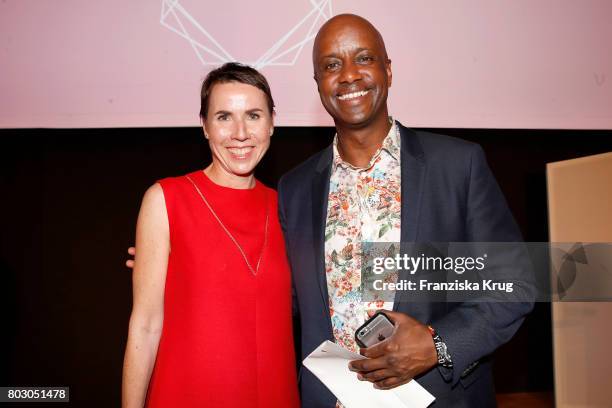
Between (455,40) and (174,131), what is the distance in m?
1.67

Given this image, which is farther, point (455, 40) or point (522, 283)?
point (455, 40)

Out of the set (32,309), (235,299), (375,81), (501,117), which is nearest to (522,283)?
(375,81)

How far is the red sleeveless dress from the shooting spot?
149 cm

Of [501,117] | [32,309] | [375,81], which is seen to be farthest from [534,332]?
[32,309]

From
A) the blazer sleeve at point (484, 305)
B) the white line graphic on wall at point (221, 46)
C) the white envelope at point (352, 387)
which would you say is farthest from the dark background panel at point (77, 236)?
the white envelope at point (352, 387)

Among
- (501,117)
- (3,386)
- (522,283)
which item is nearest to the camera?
(522,283)

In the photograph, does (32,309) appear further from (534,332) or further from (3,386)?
(534,332)

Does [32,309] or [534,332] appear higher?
[32,309]

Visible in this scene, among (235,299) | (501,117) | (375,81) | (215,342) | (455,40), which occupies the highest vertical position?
(455,40)

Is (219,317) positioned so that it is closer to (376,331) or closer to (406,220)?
(376,331)

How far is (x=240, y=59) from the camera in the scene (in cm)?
235

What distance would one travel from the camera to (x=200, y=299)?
1538mm

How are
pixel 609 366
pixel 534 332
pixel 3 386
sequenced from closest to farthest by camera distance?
pixel 609 366 < pixel 3 386 < pixel 534 332

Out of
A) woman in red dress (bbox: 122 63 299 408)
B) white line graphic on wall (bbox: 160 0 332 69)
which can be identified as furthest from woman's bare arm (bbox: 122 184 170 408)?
white line graphic on wall (bbox: 160 0 332 69)
